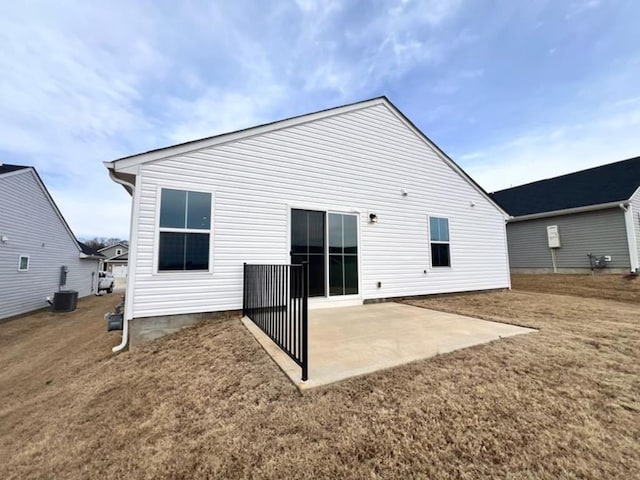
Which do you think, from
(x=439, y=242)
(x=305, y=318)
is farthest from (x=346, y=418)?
(x=439, y=242)

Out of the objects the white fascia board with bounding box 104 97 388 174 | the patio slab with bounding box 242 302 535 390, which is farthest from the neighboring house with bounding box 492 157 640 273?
the white fascia board with bounding box 104 97 388 174

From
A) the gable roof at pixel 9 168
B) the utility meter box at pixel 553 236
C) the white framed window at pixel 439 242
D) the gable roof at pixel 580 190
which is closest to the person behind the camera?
the white framed window at pixel 439 242

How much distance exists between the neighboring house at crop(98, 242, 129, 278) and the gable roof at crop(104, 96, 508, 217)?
114 feet

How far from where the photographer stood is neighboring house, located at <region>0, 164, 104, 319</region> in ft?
31.4

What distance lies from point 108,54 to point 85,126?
4517 mm

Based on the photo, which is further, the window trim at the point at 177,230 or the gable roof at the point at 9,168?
the gable roof at the point at 9,168

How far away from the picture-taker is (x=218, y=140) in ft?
17.7

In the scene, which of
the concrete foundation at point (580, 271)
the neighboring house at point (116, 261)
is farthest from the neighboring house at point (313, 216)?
the neighboring house at point (116, 261)

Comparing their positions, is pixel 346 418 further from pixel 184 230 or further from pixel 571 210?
pixel 571 210

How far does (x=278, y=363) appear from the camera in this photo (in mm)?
2904

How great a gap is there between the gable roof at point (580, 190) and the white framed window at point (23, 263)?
76.0ft

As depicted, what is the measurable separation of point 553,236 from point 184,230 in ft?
52.4

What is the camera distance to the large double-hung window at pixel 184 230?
4770 millimetres

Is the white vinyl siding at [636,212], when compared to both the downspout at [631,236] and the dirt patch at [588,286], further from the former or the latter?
the dirt patch at [588,286]
